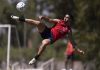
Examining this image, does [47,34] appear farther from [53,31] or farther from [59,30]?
[59,30]

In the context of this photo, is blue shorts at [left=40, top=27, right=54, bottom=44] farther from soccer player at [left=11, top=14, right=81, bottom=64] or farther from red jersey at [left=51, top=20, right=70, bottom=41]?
red jersey at [left=51, top=20, right=70, bottom=41]

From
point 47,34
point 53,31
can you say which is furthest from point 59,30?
point 47,34

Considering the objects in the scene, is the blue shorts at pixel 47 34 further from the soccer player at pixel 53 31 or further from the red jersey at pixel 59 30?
the red jersey at pixel 59 30

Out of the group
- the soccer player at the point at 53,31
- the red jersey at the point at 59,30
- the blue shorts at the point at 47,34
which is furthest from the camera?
the red jersey at the point at 59,30

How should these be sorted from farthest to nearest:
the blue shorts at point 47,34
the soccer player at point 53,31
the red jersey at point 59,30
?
the red jersey at point 59,30
the blue shorts at point 47,34
the soccer player at point 53,31

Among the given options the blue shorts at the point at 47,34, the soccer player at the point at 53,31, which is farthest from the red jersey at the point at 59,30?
the blue shorts at the point at 47,34

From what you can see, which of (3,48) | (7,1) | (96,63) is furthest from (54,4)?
(3,48)

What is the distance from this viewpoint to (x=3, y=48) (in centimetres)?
2641

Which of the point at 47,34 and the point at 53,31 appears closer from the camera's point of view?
the point at 47,34

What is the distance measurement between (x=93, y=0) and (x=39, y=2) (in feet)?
46.8

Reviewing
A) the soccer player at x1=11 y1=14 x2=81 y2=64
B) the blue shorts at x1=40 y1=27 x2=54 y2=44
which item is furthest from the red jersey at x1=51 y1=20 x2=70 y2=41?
the blue shorts at x1=40 y1=27 x2=54 y2=44

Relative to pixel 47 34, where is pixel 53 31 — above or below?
above

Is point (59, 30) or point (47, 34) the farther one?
point (59, 30)

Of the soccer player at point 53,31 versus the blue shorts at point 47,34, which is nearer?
the soccer player at point 53,31
